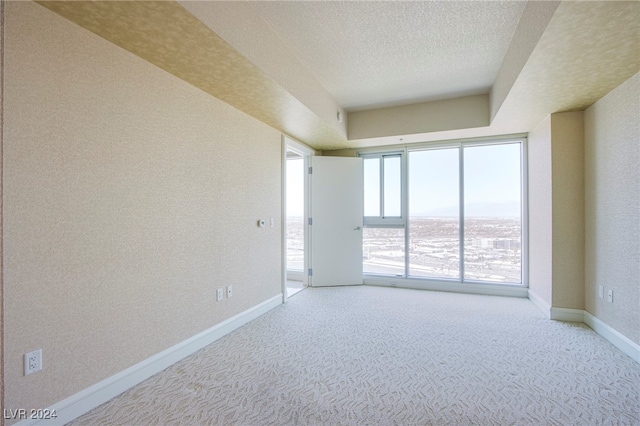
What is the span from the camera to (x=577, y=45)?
73.1 inches

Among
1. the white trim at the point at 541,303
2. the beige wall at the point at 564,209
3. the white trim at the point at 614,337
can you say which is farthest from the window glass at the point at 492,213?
the white trim at the point at 614,337

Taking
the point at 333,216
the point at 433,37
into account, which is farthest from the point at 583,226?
the point at 333,216

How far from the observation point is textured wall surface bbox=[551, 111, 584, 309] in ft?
10.4

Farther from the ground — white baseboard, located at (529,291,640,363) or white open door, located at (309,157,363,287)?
white open door, located at (309,157,363,287)

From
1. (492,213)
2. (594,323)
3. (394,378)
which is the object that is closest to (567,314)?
(594,323)

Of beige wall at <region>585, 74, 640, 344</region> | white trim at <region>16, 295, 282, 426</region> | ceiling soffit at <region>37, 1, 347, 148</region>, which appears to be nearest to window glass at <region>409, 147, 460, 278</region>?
beige wall at <region>585, 74, 640, 344</region>

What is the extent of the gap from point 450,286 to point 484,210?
124 cm

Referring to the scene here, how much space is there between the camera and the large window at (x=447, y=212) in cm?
428

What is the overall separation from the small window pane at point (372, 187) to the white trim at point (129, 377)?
2789 mm

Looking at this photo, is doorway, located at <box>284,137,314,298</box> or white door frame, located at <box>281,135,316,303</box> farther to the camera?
doorway, located at <box>284,137,314,298</box>

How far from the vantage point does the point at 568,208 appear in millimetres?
3213

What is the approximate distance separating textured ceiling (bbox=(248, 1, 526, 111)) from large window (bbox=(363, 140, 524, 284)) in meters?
1.25

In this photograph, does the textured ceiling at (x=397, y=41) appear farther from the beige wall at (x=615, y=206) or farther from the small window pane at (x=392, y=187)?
the small window pane at (x=392, y=187)

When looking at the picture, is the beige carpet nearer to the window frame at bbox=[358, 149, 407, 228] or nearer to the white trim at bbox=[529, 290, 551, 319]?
the white trim at bbox=[529, 290, 551, 319]
